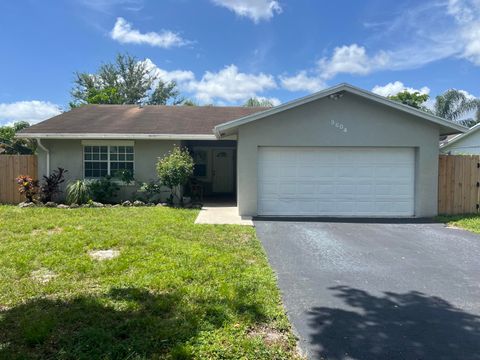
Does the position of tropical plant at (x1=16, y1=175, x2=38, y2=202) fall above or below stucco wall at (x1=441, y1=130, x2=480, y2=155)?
below

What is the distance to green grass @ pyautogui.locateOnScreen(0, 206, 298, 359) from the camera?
3363 mm

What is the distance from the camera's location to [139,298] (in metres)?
4.43

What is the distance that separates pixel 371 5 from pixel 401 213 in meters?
6.94

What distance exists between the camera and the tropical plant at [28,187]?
12.4 metres

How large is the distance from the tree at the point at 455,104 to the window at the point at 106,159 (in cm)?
2301

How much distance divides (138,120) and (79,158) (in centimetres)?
280

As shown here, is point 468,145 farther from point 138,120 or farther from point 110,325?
point 110,325

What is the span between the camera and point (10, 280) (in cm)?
500

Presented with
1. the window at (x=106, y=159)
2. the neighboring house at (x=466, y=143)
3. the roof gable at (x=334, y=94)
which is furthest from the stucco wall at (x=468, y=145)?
the window at (x=106, y=159)

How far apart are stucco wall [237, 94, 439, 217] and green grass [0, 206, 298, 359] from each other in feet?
11.1

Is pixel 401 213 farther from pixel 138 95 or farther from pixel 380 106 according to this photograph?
pixel 138 95

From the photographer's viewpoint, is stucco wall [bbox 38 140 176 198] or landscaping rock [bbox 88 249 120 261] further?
stucco wall [bbox 38 140 176 198]

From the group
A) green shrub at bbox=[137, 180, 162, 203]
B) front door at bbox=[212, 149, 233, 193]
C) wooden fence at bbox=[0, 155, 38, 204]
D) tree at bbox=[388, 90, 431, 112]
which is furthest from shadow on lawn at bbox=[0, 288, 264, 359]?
tree at bbox=[388, 90, 431, 112]

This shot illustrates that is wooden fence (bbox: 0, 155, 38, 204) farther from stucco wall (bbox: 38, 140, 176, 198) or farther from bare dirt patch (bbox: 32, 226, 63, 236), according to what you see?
bare dirt patch (bbox: 32, 226, 63, 236)
